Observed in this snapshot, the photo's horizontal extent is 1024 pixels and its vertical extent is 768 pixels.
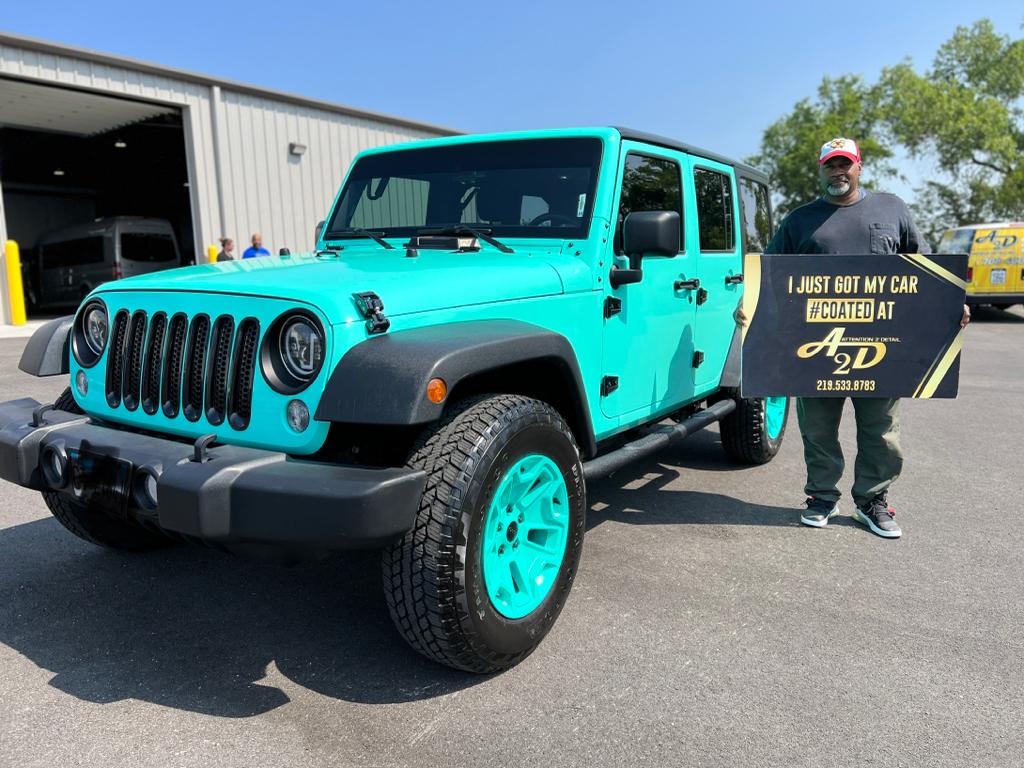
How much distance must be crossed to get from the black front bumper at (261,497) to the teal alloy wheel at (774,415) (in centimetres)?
372

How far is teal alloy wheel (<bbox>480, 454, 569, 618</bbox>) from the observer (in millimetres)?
2679

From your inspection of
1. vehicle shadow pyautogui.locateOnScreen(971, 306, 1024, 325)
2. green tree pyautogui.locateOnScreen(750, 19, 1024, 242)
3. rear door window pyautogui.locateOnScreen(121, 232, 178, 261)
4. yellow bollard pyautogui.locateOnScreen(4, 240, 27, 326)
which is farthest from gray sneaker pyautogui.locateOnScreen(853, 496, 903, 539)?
green tree pyautogui.locateOnScreen(750, 19, 1024, 242)

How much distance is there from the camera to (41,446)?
273cm

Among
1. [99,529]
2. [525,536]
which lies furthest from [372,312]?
[99,529]

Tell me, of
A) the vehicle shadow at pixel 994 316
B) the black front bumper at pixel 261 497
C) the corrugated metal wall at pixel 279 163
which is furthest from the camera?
the vehicle shadow at pixel 994 316

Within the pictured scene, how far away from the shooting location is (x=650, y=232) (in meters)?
3.21

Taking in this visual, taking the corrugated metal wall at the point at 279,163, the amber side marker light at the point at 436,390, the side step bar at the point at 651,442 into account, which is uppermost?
the corrugated metal wall at the point at 279,163

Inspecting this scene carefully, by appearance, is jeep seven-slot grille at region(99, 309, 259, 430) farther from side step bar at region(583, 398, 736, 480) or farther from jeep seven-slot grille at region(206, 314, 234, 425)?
side step bar at region(583, 398, 736, 480)

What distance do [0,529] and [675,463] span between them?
163 inches

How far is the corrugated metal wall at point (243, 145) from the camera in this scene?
13266mm

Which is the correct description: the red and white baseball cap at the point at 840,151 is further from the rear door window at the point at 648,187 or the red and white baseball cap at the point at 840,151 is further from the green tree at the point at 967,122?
the green tree at the point at 967,122

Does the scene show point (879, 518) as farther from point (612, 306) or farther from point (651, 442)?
point (612, 306)

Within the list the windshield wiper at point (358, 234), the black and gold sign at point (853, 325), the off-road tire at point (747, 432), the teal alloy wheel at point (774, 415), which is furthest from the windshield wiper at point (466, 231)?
the teal alloy wheel at point (774, 415)

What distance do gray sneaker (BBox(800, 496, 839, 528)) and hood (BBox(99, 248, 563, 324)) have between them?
2.15 meters
